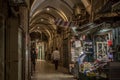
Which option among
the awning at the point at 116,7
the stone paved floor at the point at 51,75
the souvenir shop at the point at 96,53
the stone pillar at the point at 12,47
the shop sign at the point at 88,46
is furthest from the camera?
the stone paved floor at the point at 51,75

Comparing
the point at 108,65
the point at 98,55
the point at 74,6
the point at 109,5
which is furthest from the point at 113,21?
the point at 74,6

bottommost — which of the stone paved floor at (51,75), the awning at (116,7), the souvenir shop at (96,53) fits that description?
the stone paved floor at (51,75)

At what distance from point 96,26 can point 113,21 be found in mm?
2188

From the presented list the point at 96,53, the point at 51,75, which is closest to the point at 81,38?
the point at 96,53

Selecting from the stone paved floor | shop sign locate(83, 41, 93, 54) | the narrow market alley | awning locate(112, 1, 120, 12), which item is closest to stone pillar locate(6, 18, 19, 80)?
the narrow market alley

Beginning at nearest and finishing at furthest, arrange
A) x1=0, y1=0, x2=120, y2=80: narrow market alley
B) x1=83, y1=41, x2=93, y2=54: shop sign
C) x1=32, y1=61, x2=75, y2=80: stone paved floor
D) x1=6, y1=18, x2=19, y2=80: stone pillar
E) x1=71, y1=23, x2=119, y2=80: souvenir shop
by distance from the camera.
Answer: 1. x1=0, y1=0, x2=120, y2=80: narrow market alley
2. x1=6, y1=18, x2=19, y2=80: stone pillar
3. x1=71, y1=23, x2=119, y2=80: souvenir shop
4. x1=83, y1=41, x2=93, y2=54: shop sign
5. x1=32, y1=61, x2=75, y2=80: stone paved floor

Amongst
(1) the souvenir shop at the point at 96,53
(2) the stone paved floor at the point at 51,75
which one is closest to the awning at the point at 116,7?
(1) the souvenir shop at the point at 96,53

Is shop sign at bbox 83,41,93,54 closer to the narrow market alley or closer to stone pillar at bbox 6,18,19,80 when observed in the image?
the narrow market alley

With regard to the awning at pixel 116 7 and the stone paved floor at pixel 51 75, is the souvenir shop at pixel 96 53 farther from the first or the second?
the stone paved floor at pixel 51 75

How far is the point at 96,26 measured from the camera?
14.3 m

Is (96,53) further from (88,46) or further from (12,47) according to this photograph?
(12,47)

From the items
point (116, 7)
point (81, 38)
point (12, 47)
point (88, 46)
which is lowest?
point (12, 47)

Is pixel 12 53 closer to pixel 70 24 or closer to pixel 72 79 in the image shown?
pixel 72 79

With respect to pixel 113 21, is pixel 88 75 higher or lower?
lower
